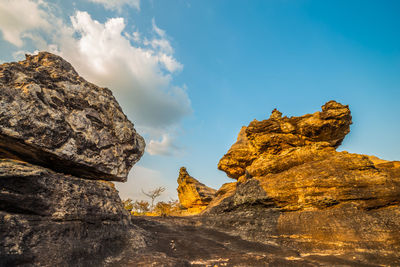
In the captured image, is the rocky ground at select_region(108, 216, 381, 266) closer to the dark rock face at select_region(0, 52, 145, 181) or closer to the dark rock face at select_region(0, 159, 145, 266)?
the dark rock face at select_region(0, 159, 145, 266)

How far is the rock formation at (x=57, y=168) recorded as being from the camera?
5.73 meters

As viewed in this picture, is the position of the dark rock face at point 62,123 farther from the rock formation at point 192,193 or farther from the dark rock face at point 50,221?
the rock formation at point 192,193

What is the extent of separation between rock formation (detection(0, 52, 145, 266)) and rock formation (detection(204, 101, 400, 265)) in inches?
377

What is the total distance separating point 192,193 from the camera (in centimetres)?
3866

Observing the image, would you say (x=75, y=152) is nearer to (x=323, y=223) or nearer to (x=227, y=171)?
(x=323, y=223)

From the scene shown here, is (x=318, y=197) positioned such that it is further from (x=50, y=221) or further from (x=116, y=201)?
(x=50, y=221)

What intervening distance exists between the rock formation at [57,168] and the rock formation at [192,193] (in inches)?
1158

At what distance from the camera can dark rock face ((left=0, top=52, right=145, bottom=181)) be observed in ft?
22.3

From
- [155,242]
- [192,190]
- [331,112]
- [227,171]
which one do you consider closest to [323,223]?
[155,242]

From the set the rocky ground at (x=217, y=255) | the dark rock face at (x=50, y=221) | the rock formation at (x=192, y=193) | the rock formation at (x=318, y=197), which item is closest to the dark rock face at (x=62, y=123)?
the dark rock face at (x=50, y=221)

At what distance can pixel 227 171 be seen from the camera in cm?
2680

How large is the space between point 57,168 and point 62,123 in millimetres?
2266

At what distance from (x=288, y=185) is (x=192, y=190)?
27.1 meters

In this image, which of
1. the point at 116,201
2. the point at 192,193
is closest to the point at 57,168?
the point at 116,201
